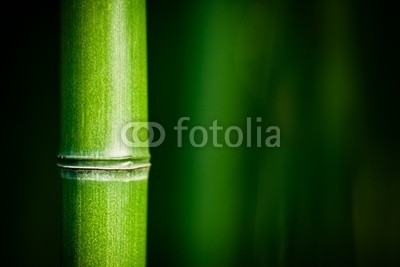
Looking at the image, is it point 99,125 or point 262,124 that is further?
point 262,124

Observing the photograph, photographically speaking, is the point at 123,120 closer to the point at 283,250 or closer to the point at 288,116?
the point at 288,116

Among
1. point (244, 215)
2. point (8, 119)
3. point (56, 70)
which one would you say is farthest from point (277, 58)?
point (8, 119)

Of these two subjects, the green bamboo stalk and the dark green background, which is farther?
the dark green background

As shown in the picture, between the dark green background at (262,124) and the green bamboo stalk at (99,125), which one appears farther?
the dark green background at (262,124)
